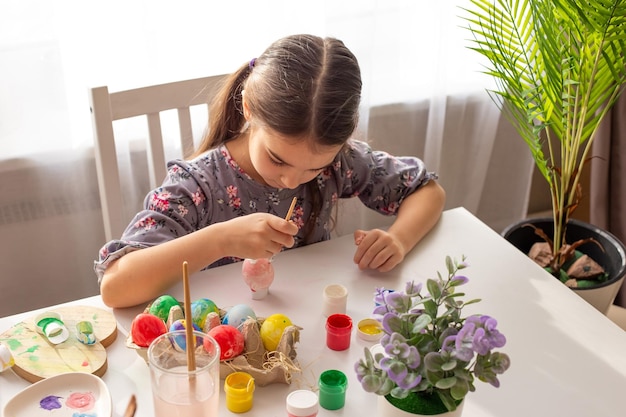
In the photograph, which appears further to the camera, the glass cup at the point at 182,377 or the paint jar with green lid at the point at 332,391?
the paint jar with green lid at the point at 332,391

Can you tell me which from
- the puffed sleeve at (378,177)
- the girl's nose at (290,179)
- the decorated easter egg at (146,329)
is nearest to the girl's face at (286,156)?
the girl's nose at (290,179)

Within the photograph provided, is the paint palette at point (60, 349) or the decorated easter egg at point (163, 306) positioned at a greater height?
the decorated easter egg at point (163, 306)

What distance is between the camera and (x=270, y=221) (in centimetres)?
112

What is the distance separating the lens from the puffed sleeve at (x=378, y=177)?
144 centimetres

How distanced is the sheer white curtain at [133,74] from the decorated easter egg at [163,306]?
755mm

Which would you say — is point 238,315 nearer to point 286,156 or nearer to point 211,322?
point 211,322

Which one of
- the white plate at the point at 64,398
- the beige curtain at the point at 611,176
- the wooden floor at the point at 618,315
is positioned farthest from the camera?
the beige curtain at the point at 611,176

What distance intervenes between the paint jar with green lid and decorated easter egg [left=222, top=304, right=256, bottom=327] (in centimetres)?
14

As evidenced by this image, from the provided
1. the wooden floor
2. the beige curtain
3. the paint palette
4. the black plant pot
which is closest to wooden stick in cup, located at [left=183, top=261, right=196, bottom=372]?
the paint palette

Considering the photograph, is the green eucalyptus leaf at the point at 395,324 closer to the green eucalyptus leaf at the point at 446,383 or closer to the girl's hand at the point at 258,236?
the green eucalyptus leaf at the point at 446,383

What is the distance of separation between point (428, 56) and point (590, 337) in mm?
1062

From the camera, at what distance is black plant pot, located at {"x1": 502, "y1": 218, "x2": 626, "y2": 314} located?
1.51m

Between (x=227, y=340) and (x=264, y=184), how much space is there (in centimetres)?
48

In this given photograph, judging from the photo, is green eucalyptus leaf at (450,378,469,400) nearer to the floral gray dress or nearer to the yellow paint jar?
the yellow paint jar
